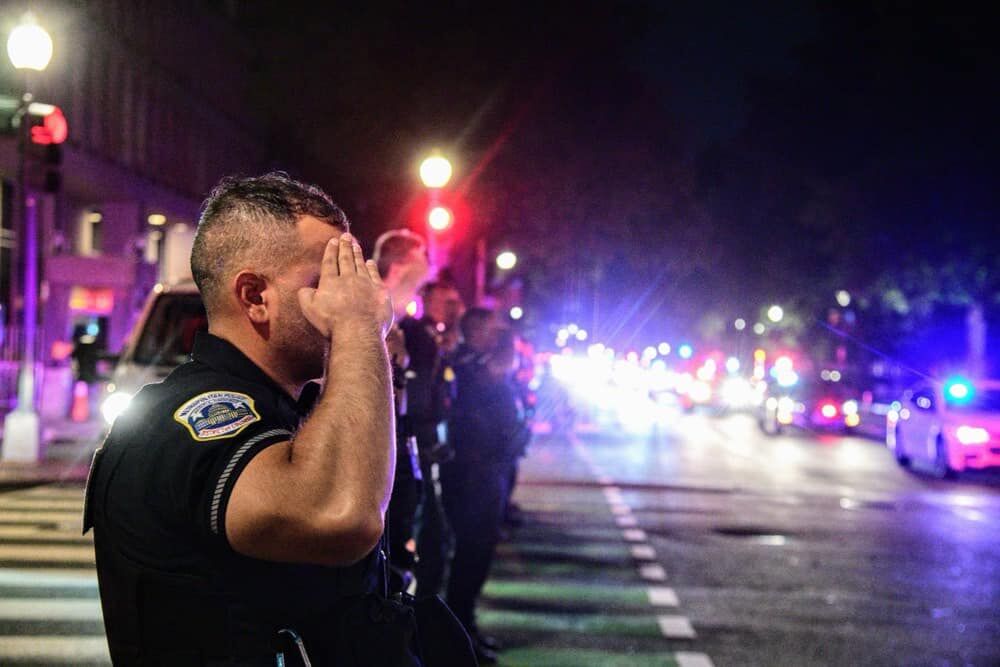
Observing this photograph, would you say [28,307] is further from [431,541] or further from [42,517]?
[431,541]

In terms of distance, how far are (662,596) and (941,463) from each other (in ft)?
39.5

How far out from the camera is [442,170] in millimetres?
18547

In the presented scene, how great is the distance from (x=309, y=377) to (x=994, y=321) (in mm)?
34698

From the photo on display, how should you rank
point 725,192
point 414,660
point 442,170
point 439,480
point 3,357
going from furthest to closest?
point 725,192 < point 3,357 < point 442,170 < point 439,480 < point 414,660

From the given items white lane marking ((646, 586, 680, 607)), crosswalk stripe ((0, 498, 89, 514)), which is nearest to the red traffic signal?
crosswalk stripe ((0, 498, 89, 514))

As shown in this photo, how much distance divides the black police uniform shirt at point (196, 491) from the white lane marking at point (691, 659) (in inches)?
193

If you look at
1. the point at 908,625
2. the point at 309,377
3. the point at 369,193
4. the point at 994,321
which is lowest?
the point at 908,625

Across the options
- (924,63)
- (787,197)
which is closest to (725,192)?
(787,197)

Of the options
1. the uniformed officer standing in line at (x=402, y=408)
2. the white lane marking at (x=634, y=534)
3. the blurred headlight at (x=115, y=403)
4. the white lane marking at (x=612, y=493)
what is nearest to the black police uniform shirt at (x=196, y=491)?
the uniformed officer standing in line at (x=402, y=408)

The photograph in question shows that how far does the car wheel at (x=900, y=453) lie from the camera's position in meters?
21.2

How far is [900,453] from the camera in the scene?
21562mm

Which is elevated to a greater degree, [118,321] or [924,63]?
[924,63]

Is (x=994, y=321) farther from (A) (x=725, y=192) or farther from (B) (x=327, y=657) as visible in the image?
(B) (x=327, y=657)

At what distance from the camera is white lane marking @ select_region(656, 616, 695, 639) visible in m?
7.32
